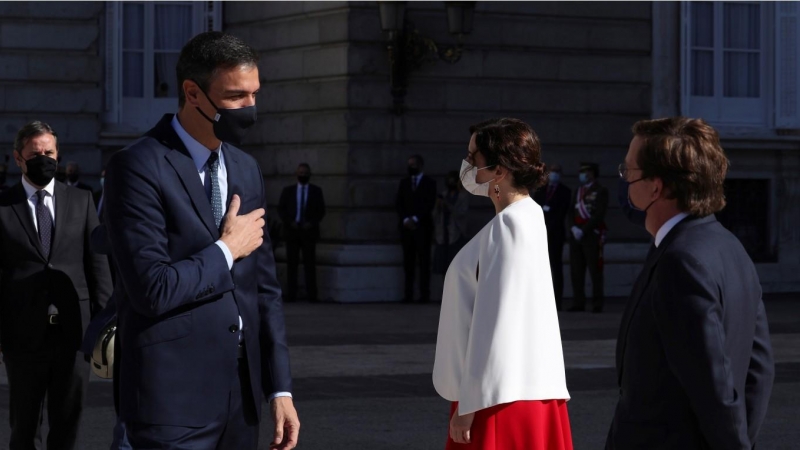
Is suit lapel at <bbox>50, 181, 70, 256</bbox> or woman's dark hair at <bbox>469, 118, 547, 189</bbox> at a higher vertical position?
woman's dark hair at <bbox>469, 118, 547, 189</bbox>

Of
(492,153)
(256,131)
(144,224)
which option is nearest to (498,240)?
(492,153)

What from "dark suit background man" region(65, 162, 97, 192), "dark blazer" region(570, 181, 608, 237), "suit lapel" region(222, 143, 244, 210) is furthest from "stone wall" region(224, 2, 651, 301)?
"suit lapel" region(222, 143, 244, 210)

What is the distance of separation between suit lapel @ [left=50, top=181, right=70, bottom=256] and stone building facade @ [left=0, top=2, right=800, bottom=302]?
36.1 ft

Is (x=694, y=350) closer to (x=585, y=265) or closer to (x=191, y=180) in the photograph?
(x=191, y=180)

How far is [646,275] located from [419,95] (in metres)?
14.3

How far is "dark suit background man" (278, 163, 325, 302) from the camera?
58.8 feet

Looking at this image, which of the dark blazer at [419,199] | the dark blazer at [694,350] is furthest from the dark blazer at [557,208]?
the dark blazer at [694,350]

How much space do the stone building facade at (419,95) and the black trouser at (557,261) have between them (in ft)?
3.22

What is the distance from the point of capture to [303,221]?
59.0 ft

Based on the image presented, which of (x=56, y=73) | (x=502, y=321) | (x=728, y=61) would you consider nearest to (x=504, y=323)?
(x=502, y=321)

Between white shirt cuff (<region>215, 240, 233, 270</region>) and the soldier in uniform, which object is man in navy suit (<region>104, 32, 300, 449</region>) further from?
the soldier in uniform

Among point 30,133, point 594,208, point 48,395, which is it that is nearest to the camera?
point 48,395

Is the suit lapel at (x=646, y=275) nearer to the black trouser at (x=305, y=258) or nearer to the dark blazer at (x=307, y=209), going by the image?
the dark blazer at (x=307, y=209)

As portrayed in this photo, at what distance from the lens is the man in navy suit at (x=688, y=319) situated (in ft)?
11.9
